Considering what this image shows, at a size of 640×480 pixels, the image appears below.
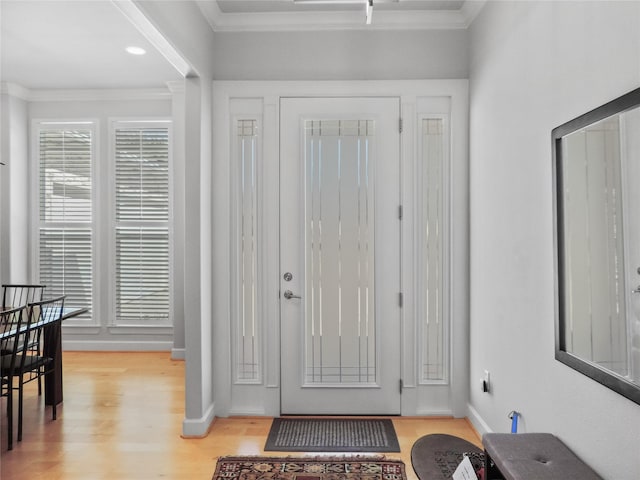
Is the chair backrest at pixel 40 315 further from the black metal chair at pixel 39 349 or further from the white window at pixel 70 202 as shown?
the white window at pixel 70 202

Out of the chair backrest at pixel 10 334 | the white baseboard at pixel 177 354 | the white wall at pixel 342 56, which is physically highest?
the white wall at pixel 342 56

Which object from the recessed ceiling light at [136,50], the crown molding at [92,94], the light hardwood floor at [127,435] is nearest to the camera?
the light hardwood floor at [127,435]

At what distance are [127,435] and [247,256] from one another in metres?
1.44

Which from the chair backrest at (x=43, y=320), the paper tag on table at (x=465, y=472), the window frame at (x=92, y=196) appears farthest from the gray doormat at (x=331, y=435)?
the window frame at (x=92, y=196)

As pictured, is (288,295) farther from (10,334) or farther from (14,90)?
(14,90)

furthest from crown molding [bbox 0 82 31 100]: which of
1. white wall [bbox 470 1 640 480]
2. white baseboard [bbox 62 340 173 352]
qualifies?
white wall [bbox 470 1 640 480]

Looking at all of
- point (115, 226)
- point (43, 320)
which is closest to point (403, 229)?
point (43, 320)

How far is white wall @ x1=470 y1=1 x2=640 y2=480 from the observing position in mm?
1561

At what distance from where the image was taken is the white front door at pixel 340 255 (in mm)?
3211

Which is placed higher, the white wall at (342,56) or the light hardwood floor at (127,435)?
the white wall at (342,56)

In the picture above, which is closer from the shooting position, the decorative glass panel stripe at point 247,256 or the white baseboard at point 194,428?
the white baseboard at point 194,428

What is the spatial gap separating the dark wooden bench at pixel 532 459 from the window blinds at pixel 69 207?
4.59 metres

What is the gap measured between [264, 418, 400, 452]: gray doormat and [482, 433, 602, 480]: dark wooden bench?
1.04 metres

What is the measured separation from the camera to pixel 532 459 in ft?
5.45
